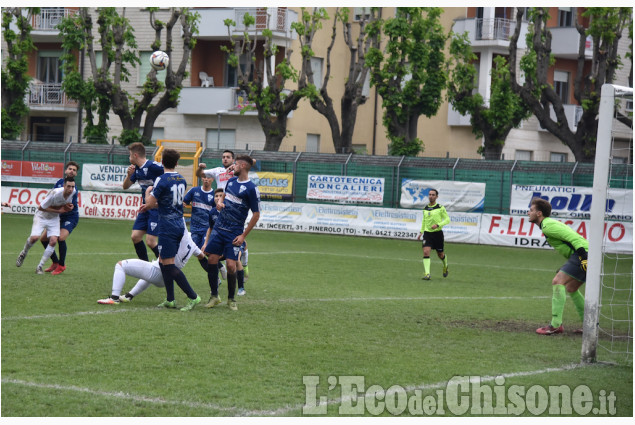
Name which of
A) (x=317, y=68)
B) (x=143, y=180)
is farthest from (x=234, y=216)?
(x=317, y=68)

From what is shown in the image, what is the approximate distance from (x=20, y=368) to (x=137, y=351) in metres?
1.25

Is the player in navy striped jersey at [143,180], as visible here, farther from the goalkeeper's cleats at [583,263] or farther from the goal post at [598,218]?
the goal post at [598,218]

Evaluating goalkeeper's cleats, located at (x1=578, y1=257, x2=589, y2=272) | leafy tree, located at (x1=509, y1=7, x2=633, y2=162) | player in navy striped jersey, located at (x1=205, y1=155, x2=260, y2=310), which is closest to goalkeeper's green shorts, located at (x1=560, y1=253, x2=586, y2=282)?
goalkeeper's cleats, located at (x1=578, y1=257, x2=589, y2=272)

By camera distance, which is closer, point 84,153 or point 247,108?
point 84,153

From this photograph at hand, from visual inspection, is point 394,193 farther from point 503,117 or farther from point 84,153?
point 84,153

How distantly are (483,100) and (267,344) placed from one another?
1121 inches

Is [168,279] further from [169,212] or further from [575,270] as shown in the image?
[575,270]

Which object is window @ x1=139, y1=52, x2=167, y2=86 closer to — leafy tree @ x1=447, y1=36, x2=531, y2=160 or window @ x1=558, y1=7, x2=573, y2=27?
leafy tree @ x1=447, y1=36, x2=531, y2=160

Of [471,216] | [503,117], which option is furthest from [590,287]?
[503,117]

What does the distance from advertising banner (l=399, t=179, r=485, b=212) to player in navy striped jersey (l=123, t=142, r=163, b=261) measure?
53.0 ft

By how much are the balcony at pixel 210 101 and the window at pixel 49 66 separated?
24.6 feet

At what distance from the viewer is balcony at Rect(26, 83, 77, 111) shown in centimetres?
4459

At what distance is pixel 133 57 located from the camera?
129 feet

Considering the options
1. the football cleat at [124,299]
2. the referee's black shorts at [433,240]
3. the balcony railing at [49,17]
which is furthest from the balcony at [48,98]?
the football cleat at [124,299]
